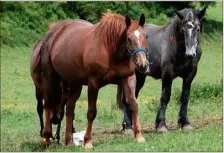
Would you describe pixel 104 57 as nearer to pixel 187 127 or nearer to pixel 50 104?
pixel 50 104

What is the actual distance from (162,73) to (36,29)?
23449 mm

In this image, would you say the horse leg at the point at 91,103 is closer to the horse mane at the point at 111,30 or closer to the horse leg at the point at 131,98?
the horse leg at the point at 131,98

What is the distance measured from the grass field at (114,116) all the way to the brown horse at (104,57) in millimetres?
765

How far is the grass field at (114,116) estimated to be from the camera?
8164 mm

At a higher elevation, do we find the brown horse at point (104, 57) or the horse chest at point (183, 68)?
the brown horse at point (104, 57)

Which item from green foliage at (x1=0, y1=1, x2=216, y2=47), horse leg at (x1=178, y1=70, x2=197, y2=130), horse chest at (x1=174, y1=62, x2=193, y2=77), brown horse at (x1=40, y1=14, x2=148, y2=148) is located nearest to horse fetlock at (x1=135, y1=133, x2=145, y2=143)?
brown horse at (x1=40, y1=14, x2=148, y2=148)

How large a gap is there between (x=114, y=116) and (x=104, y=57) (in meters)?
6.69

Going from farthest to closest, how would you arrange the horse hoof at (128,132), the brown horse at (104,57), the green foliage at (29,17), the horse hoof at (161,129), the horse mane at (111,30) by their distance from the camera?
the green foliage at (29,17) < the horse hoof at (128,132) < the horse hoof at (161,129) < the horse mane at (111,30) < the brown horse at (104,57)

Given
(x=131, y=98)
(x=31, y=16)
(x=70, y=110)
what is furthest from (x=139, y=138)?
(x=31, y=16)

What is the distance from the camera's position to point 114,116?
1491cm

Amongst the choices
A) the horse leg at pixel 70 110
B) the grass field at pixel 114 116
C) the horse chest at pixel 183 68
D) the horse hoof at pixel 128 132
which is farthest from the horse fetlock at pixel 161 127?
the horse leg at pixel 70 110

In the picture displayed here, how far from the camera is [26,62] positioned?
28969mm

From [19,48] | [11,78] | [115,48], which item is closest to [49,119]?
[115,48]

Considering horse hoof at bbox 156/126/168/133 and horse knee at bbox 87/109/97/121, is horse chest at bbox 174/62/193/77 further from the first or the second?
horse knee at bbox 87/109/97/121
